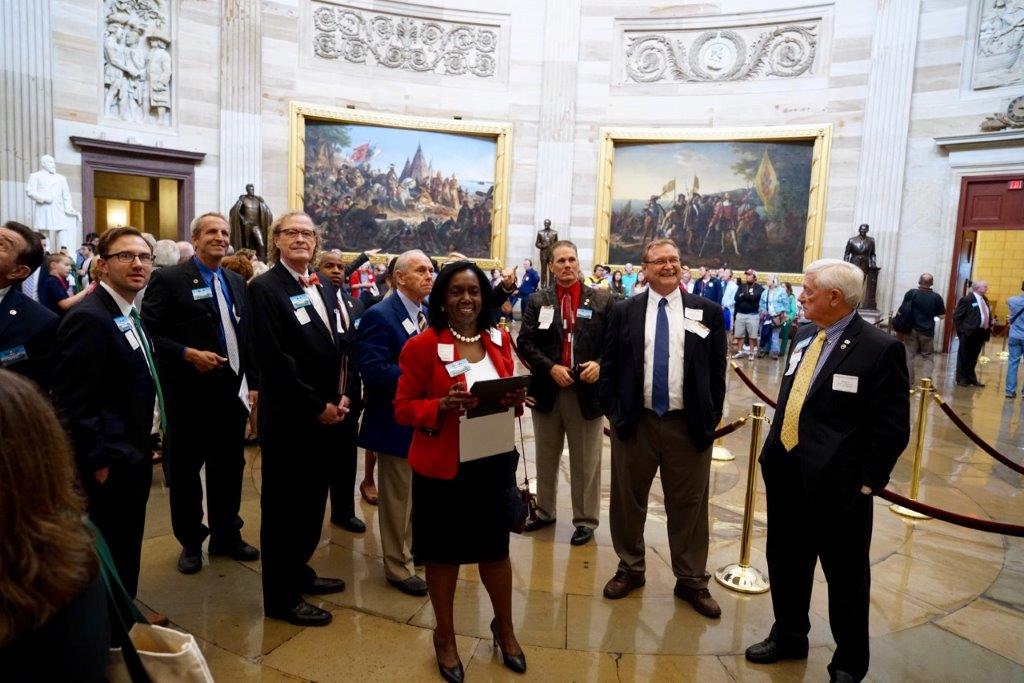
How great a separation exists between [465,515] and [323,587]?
53.4 inches

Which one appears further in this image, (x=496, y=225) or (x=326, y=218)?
(x=496, y=225)

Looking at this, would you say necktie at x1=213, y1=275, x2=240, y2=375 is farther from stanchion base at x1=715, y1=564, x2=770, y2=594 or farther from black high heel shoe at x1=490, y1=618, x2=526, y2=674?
stanchion base at x1=715, y1=564, x2=770, y2=594

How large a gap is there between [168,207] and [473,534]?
754 inches

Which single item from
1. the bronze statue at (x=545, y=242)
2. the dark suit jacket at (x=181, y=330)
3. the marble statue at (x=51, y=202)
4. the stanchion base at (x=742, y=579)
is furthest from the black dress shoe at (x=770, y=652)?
the bronze statue at (x=545, y=242)

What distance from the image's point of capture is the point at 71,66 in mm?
14734

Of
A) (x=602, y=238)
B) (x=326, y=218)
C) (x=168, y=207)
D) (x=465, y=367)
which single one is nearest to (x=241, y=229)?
(x=326, y=218)

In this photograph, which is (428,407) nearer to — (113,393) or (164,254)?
(113,393)

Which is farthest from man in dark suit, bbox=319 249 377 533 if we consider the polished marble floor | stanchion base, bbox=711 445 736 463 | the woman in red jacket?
stanchion base, bbox=711 445 736 463

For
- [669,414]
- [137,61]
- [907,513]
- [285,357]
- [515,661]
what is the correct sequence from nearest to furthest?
[515,661] < [285,357] < [669,414] < [907,513] < [137,61]

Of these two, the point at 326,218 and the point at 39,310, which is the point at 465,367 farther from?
the point at 326,218

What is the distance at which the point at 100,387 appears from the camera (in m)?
2.91

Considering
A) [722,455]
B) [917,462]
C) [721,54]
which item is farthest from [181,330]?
[721,54]

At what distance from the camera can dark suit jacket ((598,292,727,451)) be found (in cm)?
364

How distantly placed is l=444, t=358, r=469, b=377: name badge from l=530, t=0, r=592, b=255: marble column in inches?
692
